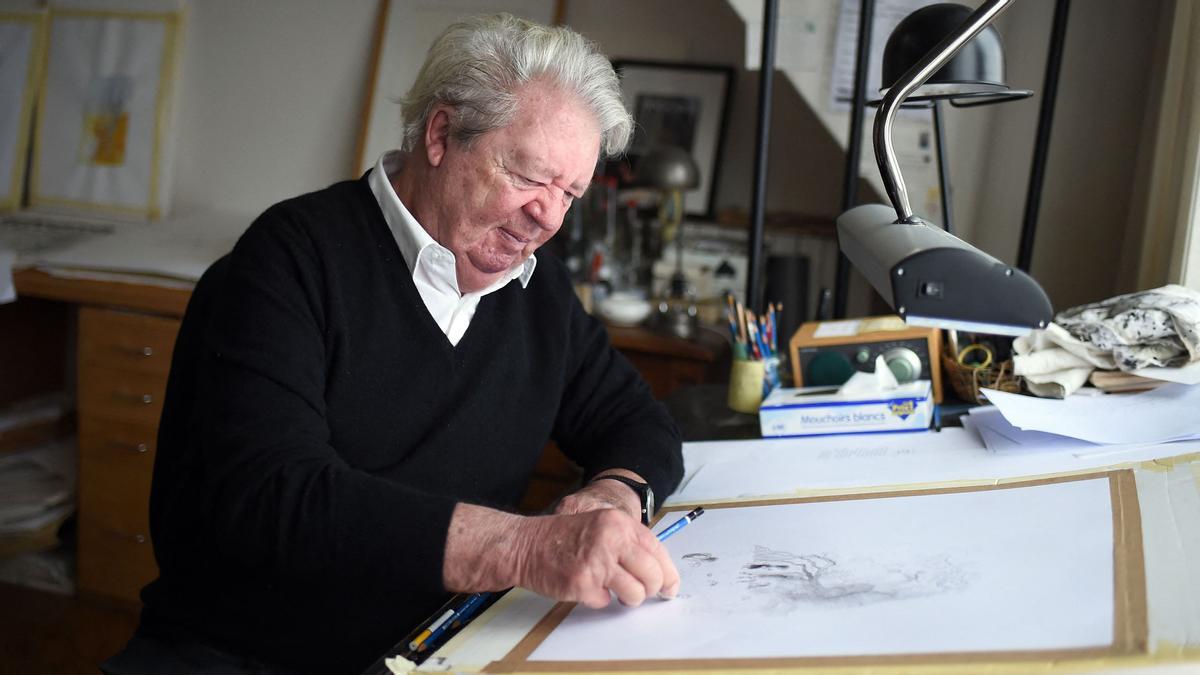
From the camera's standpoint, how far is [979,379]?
1536 mm

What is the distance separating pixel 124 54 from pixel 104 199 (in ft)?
1.46

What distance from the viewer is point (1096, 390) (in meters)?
1.42

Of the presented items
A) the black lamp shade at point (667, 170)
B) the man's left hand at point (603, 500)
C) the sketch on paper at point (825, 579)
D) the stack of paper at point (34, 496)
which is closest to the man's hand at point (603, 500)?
the man's left hand at point (603, 500)

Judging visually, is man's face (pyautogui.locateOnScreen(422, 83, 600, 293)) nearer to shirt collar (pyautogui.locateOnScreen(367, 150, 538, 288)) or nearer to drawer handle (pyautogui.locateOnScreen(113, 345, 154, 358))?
shirt collar (pyautogui.locateOnScreen(367, 150, 538, 288))

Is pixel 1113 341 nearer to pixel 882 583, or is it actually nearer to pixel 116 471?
pixel 882 583

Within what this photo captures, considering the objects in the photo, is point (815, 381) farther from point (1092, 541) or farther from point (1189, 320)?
point (1092, 541)

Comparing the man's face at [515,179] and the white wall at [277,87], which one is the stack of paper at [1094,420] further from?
the white wall at [277,87]

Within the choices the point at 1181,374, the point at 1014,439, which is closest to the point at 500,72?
the point at 1014,439

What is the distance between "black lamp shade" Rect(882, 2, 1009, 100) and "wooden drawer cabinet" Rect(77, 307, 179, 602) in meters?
1.96

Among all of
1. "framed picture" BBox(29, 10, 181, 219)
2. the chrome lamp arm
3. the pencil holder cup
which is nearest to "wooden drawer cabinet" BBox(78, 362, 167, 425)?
"framed picture" BBox(29, 10, 181, 219)

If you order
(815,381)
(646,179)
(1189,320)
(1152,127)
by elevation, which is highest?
(1152,127)

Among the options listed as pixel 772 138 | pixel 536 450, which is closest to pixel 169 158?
pixel 772 138

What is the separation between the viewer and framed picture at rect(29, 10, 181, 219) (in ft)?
10.6

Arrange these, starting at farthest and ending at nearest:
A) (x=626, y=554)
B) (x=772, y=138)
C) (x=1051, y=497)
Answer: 1. (x=772, y=138)
2. (x=1051, y=497)
3. (x=626, y=554)
